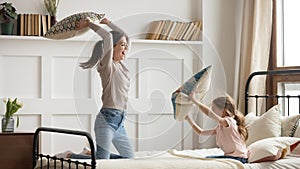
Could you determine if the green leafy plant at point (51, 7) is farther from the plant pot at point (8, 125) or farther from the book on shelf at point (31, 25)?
the plant pot at point (8, 125)

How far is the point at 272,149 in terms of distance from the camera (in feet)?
10.8

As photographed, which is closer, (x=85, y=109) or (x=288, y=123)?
(x=85, y=109)

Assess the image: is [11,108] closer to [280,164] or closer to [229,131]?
[229,131]

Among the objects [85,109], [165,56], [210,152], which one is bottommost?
[210,152]

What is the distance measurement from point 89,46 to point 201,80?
59 centimetres

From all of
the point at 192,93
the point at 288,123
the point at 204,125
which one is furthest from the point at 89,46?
the point at 288,123

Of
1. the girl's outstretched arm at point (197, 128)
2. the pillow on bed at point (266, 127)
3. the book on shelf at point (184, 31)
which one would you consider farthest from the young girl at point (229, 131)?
the book on shelf at point (184, 31)

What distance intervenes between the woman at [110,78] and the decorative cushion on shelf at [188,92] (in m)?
0.25

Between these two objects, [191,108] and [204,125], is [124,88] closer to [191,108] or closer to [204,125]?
[191,108]

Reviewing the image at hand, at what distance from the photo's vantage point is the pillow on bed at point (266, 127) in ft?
12.7

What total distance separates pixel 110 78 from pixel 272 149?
1.03 m

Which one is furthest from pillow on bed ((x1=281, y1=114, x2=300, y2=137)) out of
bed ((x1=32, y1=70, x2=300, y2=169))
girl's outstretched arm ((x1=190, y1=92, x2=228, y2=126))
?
girl's outstretched arm ((x1=190, y1=92, x2=228, y2=126))

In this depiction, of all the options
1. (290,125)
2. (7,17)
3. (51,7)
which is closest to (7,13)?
(7,17)

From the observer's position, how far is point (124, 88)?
2932 mm
